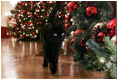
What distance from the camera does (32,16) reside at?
153 inches

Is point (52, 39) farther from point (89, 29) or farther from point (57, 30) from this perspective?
point (89, 29)

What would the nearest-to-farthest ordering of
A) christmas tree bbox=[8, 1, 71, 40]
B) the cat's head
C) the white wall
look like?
the cat's head < christmas tree bbox=[8, 1, 71, 40] < the white wall

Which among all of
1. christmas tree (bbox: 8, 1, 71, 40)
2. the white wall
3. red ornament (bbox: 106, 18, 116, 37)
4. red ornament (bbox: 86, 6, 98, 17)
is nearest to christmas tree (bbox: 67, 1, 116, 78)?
red ornament (bbox: 86, 6, 98, 17)

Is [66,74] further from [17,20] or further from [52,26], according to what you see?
[17,20]

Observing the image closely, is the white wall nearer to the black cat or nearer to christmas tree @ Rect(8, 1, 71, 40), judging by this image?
christmas tree @ Rect(8, 1, 71, 40)

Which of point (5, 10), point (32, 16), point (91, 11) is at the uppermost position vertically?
point (5, 10)

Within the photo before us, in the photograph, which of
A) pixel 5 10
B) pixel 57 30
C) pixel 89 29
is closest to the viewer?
pixel 57 30

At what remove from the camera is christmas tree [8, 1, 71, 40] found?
3.80m

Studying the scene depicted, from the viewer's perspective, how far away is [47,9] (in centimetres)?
386

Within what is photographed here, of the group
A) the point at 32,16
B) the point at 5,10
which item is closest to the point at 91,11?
the point at 32,16

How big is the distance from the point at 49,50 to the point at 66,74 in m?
0.22

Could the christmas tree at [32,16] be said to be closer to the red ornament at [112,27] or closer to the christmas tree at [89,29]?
the christmas tree at [89,29]

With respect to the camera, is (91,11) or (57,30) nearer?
(57,30)

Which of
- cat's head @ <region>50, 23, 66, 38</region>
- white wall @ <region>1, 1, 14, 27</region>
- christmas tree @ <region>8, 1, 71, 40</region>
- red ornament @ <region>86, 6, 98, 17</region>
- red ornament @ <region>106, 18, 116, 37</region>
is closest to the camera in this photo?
red ornament @ <region>106, 18, 116, 37</region>
